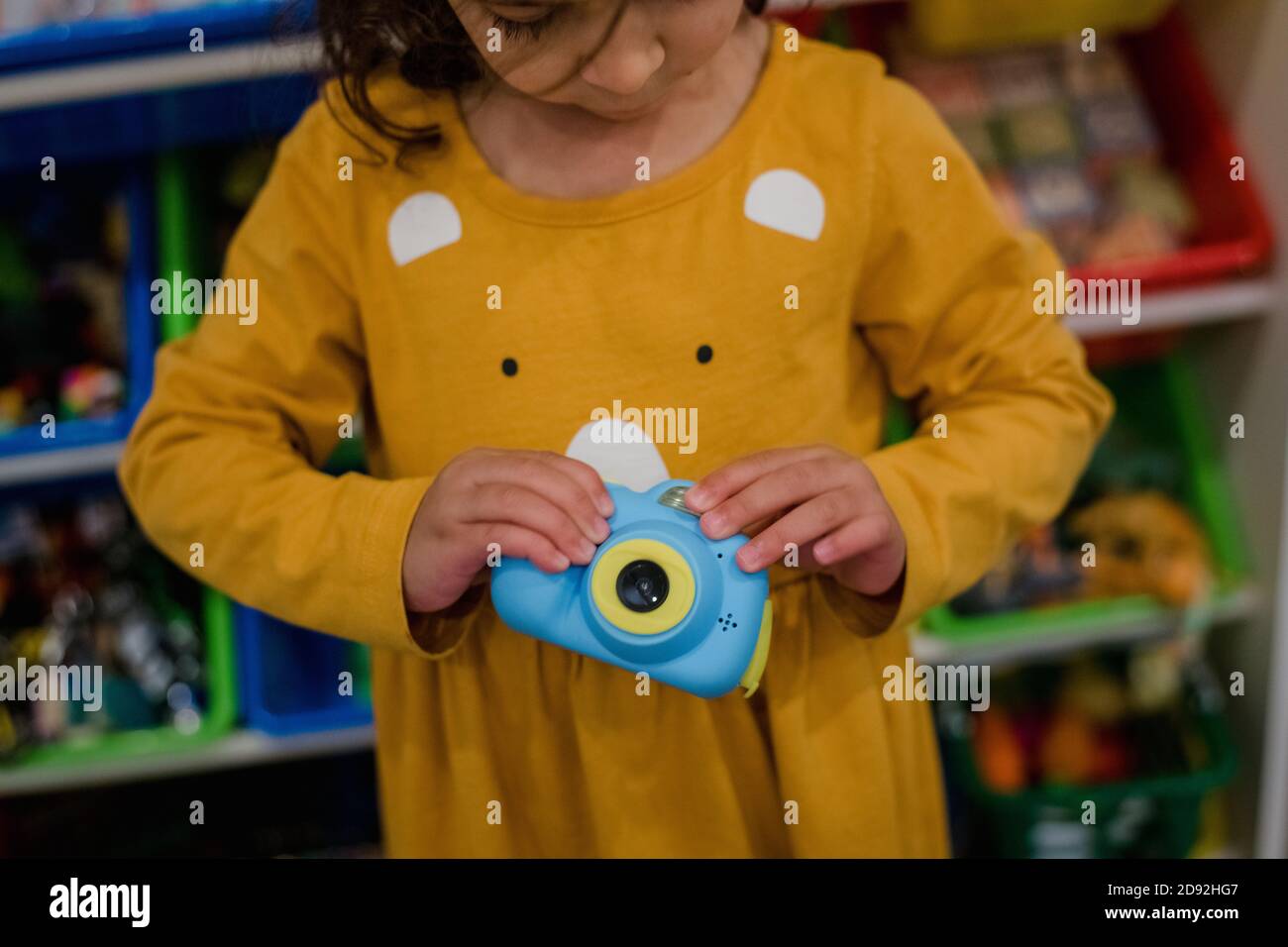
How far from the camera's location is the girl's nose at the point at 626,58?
515 millimetres

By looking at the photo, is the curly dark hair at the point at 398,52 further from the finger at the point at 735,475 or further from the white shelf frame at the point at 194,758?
the white shelf frame at the point at 194,758

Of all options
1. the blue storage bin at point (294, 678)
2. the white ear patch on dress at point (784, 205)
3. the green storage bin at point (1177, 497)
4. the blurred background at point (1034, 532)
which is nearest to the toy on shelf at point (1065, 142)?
the blurred background at point (1034, 532)

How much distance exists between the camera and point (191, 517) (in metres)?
0.64

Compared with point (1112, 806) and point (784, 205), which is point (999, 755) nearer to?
point (1112, 806)

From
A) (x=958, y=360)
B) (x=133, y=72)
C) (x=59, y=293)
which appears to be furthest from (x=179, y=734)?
(x=958, y=360)

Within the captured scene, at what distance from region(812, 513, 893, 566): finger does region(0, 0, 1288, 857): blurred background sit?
54 cm

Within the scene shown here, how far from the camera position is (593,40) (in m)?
0.52

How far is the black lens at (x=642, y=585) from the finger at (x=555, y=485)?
0.02 m

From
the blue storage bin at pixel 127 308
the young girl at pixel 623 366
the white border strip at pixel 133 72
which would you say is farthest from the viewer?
the blue storage bin at pixel 127 308

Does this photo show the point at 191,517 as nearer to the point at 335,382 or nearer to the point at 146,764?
the point at 335,382

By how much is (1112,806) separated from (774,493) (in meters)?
0.77

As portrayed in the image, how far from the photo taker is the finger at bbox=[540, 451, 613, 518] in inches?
21.8

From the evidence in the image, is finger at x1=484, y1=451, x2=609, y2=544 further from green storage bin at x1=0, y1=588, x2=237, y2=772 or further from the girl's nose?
green storage bin at x1=0, y1=588, x2=237, y2=772
